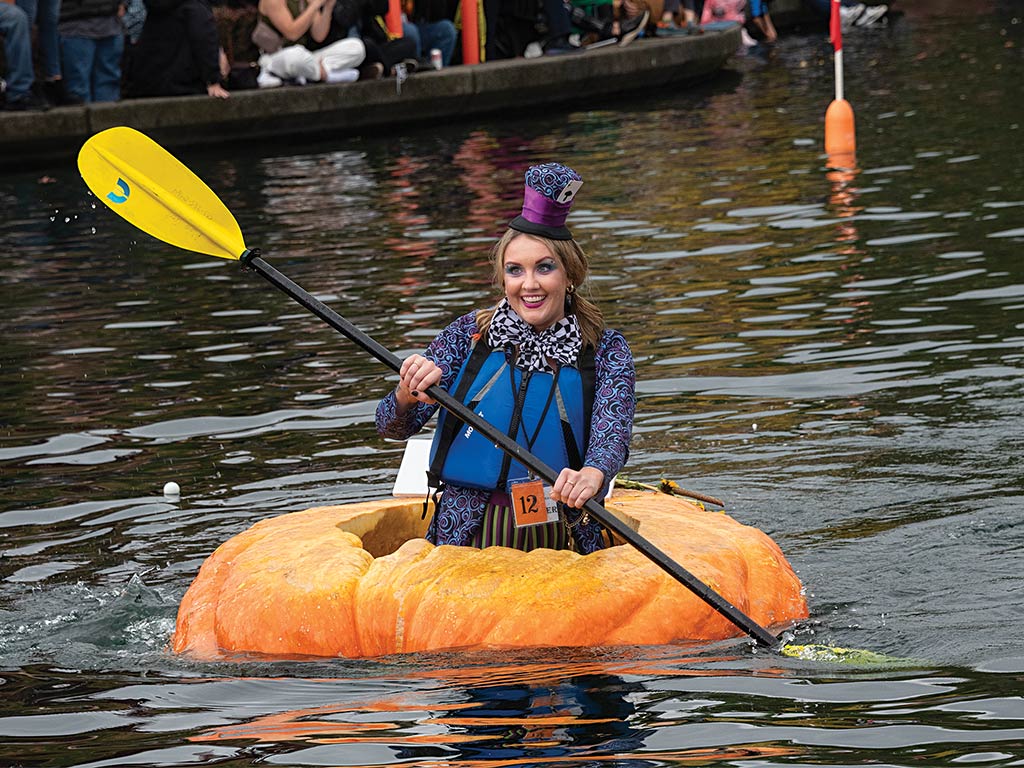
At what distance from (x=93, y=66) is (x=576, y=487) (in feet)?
38.6

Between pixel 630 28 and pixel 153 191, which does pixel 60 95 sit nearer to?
pixel 630 28

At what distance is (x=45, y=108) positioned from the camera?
15.4m

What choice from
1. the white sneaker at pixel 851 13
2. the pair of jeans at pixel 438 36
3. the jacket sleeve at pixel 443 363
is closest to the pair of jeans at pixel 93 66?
the pair of jeans at pixel 438 36

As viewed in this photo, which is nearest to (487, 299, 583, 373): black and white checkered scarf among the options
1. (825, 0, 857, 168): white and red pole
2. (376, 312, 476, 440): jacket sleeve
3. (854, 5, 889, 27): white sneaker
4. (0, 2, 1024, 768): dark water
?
(376, 312, 476, 440): jacket sleeve

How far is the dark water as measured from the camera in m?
4.62

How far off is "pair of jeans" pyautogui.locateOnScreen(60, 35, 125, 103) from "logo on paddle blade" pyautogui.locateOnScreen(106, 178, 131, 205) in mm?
9648

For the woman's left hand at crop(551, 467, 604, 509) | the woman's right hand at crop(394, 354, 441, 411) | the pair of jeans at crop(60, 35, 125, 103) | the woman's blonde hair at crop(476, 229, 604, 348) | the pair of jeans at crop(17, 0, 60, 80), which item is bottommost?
the woman's left hand at crop(551, 467, 604, 509)

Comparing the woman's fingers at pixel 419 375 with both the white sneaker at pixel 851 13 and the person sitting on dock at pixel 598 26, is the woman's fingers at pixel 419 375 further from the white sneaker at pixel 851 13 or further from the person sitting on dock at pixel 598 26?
the white sneaker at pixel 851 13

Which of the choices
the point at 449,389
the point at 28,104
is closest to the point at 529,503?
the point at 449,389

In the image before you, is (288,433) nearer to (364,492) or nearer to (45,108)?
(364,492)

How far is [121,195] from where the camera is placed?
607 cm

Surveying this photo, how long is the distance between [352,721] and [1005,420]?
3739 millimetres

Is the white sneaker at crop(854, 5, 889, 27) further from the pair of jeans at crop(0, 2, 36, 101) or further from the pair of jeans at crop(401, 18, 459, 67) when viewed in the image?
the pair of jeans at crop(0, 2, 36, 101)

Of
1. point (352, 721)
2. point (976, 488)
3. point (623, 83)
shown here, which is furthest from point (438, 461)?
point (623, 83)
